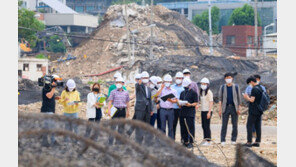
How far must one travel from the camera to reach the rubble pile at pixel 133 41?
5491cm

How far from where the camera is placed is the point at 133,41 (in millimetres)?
55719

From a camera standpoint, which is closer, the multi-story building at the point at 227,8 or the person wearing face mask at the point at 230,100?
the person wearing face mask at the point at 230,100

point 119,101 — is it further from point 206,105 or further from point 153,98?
point 206,105

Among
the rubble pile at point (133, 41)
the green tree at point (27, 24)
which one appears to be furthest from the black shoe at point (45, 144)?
the green tree at point (27, 24)

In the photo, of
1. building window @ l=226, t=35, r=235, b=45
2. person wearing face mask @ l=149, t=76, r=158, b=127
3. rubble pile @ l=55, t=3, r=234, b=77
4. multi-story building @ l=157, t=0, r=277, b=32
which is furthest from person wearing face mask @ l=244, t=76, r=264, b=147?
multi-story building @ l=157, t=0, r=277, b=32

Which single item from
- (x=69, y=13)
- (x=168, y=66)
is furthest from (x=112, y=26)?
(x=69, y=13)

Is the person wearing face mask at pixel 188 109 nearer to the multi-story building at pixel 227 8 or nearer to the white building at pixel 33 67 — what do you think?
the white building at pixel 33 67

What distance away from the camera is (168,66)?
120ft

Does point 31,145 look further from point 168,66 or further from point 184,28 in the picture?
point 184,28

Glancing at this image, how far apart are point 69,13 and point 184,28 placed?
31.3 m

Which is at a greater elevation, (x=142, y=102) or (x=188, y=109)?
(x=142, y=102)

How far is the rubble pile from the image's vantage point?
2162 inches

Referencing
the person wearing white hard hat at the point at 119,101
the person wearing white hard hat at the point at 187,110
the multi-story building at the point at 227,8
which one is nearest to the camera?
the person wearing white hard hat at the point at 119,101

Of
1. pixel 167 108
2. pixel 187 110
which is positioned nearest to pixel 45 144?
pixel 167 108
